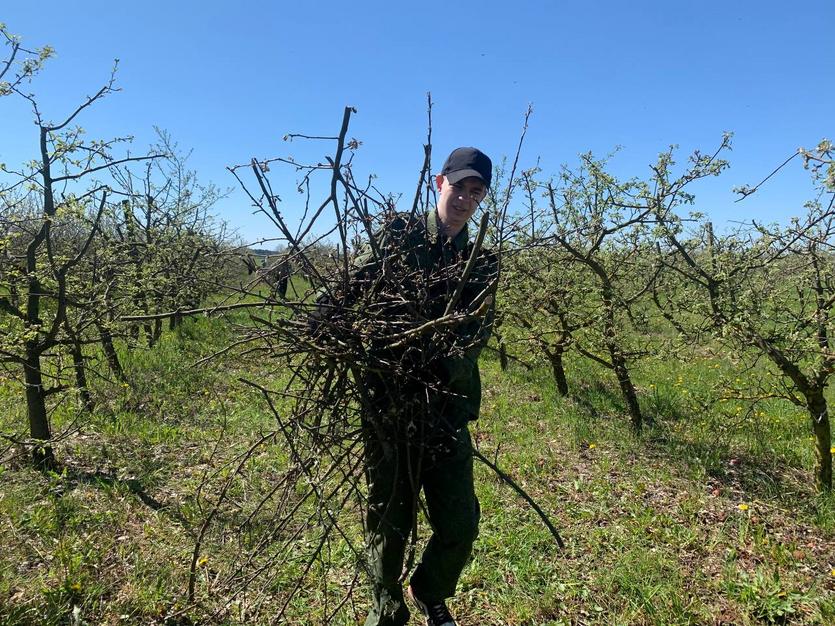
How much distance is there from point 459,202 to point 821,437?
3.61 metres

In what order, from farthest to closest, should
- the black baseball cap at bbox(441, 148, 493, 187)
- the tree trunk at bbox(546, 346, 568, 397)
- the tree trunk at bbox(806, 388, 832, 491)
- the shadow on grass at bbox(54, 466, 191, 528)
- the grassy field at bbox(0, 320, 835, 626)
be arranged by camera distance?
the tree trunk at bbox(546, 346, 568, 397)
the tree trunk at bbox(806, 388, 832, 491)
the shadow on grass at bbox(54, 466, 191, 528)
the grassy field at bbox(0, 320, 835, 626)
the black baseball cap at bbox(441, 148, 493, 187)

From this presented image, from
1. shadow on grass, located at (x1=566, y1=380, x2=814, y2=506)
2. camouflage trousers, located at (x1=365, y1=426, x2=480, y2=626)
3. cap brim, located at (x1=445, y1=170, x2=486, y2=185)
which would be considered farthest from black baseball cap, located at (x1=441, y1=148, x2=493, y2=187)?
shadow on grass, located at (x1=566, y1=380, x2=814, y2=506)

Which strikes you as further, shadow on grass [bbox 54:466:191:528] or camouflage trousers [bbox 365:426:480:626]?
shadow on grass [bbox 54:466:191:528]

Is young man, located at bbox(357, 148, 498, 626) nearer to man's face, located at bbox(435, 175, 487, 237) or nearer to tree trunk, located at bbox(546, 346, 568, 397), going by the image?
man's face, located at bbox(435, 175, 487, 237)

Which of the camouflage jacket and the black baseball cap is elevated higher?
the black baseball cap

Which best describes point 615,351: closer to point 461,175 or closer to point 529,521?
point 529,521

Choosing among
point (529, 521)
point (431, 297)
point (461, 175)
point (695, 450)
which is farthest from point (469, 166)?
point (695, 450)

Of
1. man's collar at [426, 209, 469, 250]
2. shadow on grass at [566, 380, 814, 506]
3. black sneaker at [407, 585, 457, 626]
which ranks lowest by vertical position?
shadow on grass at [566, 380, 814, 506]

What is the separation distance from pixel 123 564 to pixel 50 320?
2.23 meters

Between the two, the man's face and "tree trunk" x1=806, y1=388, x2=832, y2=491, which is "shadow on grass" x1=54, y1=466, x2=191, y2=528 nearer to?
the man's face

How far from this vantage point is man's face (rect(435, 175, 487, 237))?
232 cm

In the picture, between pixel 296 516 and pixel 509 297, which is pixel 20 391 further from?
pixel 509 297

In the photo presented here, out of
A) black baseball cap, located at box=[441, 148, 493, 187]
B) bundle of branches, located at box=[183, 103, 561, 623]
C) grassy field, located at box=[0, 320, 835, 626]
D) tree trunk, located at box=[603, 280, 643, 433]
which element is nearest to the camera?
bundle of branches, located at box=[183, 103, 561, 623]

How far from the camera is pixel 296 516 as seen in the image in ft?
12.1
